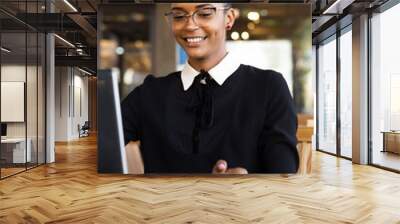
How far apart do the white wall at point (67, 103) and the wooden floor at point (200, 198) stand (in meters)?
9.33

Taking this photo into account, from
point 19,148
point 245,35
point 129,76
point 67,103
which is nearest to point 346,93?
point 245,35

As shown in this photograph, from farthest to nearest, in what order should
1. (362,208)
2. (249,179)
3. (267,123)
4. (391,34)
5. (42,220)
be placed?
(391,34)
(249,179)
(267,123)
(362,208)
(42,220)

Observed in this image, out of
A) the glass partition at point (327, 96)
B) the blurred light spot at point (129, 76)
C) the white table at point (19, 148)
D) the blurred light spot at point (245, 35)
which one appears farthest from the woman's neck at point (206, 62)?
the glass partition at point (327, 96)

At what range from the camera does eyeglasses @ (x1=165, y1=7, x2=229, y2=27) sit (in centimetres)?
599

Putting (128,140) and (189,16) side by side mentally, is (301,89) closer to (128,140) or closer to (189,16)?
(189,16)

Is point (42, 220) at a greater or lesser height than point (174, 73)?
lesser

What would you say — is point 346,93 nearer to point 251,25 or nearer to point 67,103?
point 251,25

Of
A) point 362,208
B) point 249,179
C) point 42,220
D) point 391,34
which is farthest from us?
point 391,34

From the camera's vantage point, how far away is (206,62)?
6066 mm

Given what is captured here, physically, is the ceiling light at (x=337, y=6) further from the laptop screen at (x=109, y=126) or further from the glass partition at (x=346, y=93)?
Answer: the laptop screen at (x=109, y=126)

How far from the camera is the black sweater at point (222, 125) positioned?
5.95 m

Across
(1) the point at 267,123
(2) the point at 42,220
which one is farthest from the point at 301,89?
(2) the point at 42,220

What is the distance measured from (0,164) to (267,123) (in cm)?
432

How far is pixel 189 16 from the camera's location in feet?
19.8
